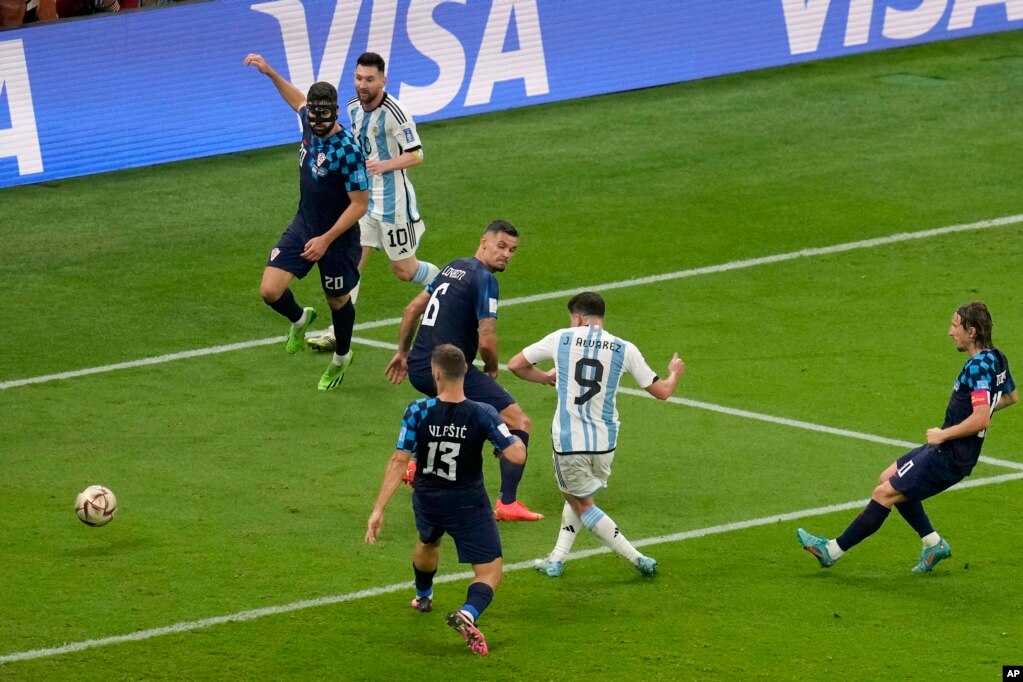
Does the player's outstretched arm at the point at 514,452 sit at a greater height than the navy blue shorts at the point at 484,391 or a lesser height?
greater

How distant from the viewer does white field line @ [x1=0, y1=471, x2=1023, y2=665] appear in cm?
1025

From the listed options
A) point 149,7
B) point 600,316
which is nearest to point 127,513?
point 600,316

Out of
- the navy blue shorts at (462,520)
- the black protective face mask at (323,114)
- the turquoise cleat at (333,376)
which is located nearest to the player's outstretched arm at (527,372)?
the navy blue shorts at (462,520)

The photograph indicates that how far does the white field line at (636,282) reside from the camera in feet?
50.2

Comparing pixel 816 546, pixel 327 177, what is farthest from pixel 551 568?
pixel 327 177

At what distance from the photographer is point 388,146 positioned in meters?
15.6

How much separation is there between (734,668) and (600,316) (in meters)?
2.50

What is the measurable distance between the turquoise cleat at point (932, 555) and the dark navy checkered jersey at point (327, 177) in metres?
5.53

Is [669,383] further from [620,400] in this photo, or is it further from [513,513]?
[620,400]

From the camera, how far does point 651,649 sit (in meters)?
10.1

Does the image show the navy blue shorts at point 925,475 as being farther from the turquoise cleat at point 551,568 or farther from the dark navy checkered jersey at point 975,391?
the turquoise cleat at point 551,568

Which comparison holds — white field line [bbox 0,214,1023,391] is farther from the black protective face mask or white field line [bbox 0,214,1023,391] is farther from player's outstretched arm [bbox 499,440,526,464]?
player's outstretched arm [bbox 499,440,526,464]

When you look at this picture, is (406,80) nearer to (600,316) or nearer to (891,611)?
(600,316)

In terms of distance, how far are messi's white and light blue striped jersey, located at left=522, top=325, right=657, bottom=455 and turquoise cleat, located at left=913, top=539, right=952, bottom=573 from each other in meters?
2.05
